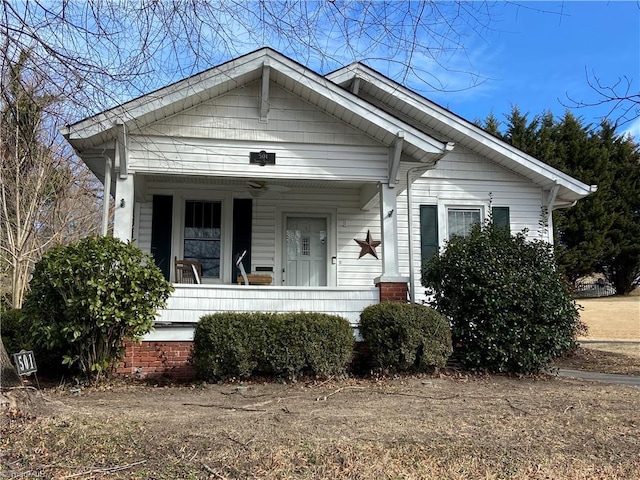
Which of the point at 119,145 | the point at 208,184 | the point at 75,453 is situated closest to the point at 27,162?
the point at 208,184

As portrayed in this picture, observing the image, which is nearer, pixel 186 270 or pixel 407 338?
pixel 407 338

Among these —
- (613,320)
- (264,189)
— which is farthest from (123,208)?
(613,320)

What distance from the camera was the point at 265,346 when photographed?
7242mm

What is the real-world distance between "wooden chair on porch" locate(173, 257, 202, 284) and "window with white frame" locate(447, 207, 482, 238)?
553 cm

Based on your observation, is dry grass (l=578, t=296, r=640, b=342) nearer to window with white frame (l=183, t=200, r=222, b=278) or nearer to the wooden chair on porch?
window with white frame (l=183, t=200, r=222, b=278)

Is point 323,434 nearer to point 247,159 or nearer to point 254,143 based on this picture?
point 247,159

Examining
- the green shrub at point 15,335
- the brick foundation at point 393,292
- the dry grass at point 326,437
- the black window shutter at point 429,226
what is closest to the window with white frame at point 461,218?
the black window shutter at point 429,226

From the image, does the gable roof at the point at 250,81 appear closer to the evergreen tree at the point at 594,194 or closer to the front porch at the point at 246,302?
the front porch at the point at 246,302

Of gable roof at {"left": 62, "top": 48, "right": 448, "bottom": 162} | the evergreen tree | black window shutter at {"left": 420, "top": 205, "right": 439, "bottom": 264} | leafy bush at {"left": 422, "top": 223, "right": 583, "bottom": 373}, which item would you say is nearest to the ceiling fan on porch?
gable roof at {"left": 62, "top": 48, "right": 448, "bottom": 162}

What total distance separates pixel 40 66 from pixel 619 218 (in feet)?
103

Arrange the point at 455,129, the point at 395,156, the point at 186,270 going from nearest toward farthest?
1. the point at 395,156
2. the point at 186,270
3. the point at 455,129

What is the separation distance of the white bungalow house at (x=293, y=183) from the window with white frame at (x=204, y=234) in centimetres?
3

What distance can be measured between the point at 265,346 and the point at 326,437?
9.29 feet

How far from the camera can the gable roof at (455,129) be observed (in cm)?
1155
